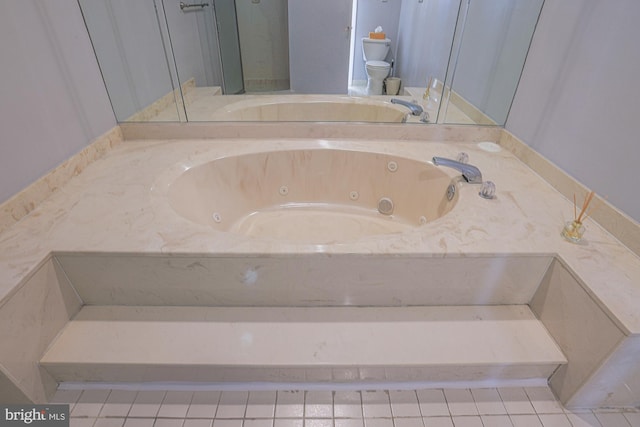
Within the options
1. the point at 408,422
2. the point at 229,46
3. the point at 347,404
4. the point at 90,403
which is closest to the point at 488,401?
the point at 408,422

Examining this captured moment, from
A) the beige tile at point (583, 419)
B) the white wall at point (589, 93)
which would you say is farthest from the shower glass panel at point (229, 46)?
the beige tile at point (583, 419)

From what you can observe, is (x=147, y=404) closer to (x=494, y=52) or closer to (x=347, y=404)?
(x=347, y=404)

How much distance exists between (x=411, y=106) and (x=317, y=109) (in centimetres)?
54

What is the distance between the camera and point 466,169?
1309mm

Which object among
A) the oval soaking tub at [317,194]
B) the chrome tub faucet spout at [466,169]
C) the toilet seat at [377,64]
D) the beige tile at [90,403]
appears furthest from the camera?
the toilet seat at [377,64]

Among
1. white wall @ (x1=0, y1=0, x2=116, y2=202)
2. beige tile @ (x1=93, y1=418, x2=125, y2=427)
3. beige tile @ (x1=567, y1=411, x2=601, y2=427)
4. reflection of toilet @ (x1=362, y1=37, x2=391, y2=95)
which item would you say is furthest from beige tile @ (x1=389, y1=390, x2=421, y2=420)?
reflection of toilet @ (x1=362, y1=37, x2=391, y2=95)

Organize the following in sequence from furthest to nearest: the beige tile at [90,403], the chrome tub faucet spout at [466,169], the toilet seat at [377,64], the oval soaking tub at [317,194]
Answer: the toilet seat at [377,64] → the oval soaking tub at [317,194] → the chrome tub faucet spout at [466,169] → the beige tile at [90,403]

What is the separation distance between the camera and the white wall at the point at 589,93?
3.17 feet

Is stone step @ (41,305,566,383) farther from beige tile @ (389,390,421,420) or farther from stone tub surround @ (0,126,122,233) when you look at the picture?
stone tub surround @ (0,126,122,233)

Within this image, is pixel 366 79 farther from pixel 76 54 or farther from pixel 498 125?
pixel 76 54

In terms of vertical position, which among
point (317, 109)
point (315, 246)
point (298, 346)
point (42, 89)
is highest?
point (42, 89)

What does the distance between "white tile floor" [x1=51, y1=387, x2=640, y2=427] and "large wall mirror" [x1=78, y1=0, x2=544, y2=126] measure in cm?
130

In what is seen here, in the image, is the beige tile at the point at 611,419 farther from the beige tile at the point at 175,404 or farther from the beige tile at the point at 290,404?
the beige tile at the point at 175,404

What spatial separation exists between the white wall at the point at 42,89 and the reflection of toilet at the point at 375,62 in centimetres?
140
